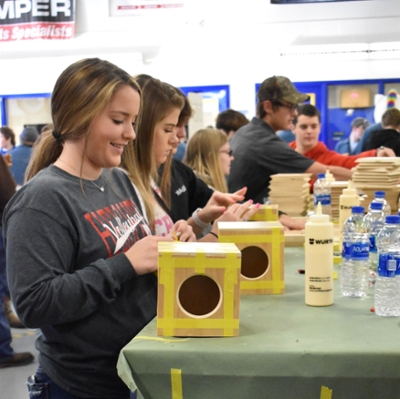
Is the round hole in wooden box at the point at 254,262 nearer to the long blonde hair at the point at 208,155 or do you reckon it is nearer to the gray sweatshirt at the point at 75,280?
the gray sweatshirt at the point at 75,280

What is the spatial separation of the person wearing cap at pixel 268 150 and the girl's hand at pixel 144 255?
92.4 inches

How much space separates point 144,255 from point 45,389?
1.42ft

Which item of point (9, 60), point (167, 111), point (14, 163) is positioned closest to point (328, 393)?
point (167, 111)

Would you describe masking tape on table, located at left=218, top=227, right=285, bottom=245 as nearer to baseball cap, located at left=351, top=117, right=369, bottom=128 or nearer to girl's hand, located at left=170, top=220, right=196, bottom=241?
girl's hand, located at left=170, top=220, right=196, bottom=241

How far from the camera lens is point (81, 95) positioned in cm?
149

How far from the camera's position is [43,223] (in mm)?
1362

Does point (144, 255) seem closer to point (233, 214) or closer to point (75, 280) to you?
point (75, 280)

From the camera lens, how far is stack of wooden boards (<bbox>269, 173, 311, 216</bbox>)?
11.2 feet

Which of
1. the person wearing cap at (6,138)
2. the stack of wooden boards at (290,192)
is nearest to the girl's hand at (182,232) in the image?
the stack of wooden boards at (290,192)

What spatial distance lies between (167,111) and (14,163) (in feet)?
15.6

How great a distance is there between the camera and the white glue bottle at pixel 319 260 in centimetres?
156

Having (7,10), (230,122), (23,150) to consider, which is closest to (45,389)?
(230,122)

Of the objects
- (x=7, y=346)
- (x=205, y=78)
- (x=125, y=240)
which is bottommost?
(x=7, y=346)

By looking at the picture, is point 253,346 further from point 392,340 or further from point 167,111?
point 167,111
